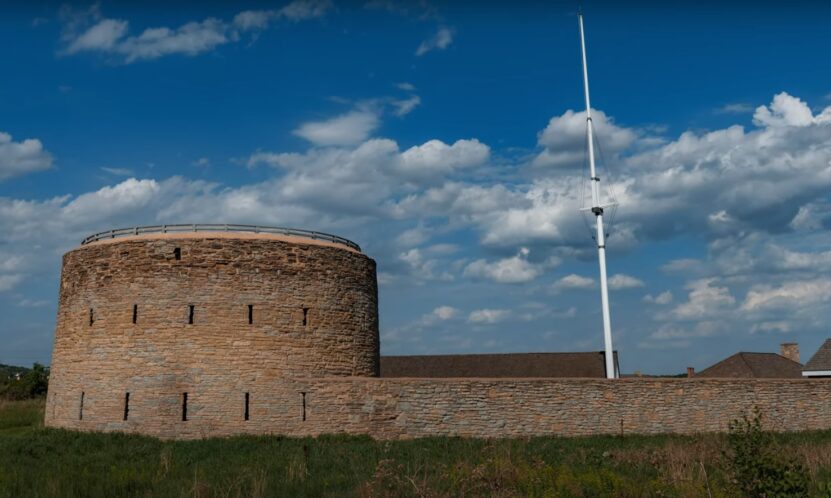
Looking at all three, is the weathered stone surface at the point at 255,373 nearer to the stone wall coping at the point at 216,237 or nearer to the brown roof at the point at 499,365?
the stone wall coping at the point at 216,237

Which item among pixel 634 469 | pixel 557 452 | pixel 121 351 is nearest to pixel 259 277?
pixel 121 351

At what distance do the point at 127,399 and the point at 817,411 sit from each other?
23.0 meters

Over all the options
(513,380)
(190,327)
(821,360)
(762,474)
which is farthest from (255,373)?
(821,360)

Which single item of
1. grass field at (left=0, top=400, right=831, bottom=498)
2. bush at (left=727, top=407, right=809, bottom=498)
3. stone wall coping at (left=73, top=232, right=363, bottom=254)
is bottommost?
grass field at (left=0, top=400, right=831, bottom=498)

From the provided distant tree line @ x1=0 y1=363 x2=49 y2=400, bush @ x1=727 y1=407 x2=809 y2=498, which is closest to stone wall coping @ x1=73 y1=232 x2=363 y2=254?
bush @ x1=727 y1=407 x2=809 y2=498

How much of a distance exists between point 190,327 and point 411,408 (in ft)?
23.5

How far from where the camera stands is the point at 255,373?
19766 millimetres

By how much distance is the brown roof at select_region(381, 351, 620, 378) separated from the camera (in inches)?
1203

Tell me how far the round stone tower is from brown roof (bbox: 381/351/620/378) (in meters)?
11.4

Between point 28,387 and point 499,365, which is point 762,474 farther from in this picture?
point 28,387

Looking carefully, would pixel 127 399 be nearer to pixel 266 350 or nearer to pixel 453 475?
pixel 266 350

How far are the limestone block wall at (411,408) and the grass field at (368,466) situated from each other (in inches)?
29.3

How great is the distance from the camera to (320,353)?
2088 centimetres

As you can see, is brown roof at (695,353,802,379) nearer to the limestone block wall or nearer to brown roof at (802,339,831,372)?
brown roof at (802,339,831,372)
